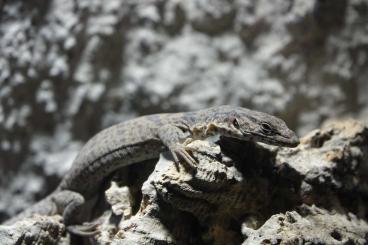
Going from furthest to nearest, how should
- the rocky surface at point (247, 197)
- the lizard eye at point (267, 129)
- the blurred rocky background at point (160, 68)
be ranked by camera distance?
the blurred rocky background at point (160, 68) < the lizard eye at point (267, 129) < the rocky surface at point (247, 197)

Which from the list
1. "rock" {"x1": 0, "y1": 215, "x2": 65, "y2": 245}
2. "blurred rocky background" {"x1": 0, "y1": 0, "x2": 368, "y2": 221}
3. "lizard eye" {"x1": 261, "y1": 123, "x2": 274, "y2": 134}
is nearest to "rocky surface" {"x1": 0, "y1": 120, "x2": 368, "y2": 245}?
"rock" {"x1": 0, "y1": 215, "x2": 65, "y2": 245}

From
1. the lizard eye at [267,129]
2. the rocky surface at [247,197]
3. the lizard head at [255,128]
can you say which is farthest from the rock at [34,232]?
the lizard eye at [267,129]

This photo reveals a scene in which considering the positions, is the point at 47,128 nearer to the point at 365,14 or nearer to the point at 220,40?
the point at 220,40

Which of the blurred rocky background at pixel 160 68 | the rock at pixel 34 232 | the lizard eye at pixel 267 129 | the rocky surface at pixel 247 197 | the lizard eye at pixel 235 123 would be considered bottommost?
the rock at pixel 34 232

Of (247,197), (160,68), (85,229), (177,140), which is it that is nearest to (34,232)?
(85,229)

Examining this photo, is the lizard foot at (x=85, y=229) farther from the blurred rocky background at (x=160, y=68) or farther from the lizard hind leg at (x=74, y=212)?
the blurred rocky background at (x=160, y=68)

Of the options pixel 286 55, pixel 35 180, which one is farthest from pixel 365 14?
pixel 35 180

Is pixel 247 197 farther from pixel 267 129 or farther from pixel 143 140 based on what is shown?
pixel 143 140
